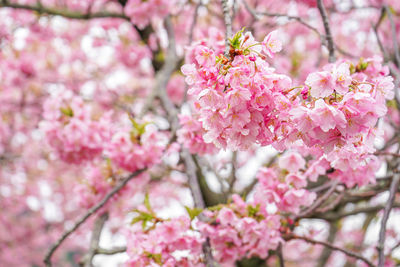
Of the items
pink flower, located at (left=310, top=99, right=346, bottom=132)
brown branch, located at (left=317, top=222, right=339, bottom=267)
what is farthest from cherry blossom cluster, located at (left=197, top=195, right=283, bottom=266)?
brown branch, located at (left=317, top=222, right=339, bottom=267)

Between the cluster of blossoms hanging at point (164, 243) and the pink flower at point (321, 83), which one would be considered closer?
the pink flower at point (321, 83)

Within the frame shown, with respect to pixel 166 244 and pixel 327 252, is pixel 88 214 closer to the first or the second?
pixel 166 244

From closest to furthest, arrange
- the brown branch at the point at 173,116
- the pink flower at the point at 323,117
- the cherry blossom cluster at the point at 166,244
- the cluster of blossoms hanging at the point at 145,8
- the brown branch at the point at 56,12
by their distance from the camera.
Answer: the pink flower at the point at 323,117, the cherry blossom cluster at the point at 166,244, the brown branch at the point at 173,116, the cluster of blossoms hanging at the point at 145,8, the brown branch at the point at 56,12

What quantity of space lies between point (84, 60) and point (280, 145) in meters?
5.82

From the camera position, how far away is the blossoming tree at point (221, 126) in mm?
1082

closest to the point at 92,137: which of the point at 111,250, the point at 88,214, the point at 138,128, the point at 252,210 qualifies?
the point at 138,128

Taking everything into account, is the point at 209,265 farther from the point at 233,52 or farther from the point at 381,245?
the point at 233,52

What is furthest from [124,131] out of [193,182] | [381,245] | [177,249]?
[381,245]

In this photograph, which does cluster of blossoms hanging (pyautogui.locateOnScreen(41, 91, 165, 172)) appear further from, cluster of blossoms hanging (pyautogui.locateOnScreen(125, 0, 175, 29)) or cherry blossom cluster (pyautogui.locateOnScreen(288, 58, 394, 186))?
cherry blossom cluster (pyautogui.locateOnScreen(288, 58, 394, 186))

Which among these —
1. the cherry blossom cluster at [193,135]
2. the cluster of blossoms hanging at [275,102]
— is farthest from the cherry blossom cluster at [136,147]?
the cluster of blossoms hanging at [275,102]

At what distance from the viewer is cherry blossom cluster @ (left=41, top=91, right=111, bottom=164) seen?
242 cm

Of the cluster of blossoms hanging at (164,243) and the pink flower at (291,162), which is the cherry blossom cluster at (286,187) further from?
the cluster of blossoms hanging at (164,243)

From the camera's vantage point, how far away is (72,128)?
2420 mm

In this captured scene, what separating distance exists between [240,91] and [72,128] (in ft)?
5.48
